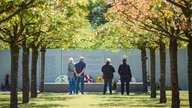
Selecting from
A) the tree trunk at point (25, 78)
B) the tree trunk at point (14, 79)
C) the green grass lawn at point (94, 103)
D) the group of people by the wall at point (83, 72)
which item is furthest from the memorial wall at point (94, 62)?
the tree trunk at point (14, 79)

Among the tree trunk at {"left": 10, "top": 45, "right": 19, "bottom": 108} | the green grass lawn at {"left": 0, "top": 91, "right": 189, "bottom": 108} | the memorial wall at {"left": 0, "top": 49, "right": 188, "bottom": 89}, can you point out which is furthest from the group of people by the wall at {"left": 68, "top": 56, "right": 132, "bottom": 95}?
the tree trunk at {"left": 10, "top": 45, "right": 19, "bottom": 108}

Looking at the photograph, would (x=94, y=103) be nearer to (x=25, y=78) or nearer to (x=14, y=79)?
(x=25, y=78)

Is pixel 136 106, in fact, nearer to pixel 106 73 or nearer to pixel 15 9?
pixel 15 9

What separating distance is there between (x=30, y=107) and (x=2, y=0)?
275 inches

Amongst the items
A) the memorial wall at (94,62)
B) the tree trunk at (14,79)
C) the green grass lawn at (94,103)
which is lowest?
the green grass lawn at (94,103)

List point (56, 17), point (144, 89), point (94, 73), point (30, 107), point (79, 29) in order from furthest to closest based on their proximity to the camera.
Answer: point (94, 73) < point (144, 89) < point (79, 29) < point (30, 107) < point (56, 17)

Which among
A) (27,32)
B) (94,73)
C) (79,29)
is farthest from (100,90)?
(27,32)

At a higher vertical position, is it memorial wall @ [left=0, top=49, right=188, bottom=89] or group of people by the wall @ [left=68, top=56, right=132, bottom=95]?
memorial wall @ [left=0, top=49, right=188, bottom=89]

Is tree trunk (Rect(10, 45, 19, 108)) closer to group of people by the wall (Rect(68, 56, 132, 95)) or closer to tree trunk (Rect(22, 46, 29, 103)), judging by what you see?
tree trunk (Rect(22, 46, 29, 103))

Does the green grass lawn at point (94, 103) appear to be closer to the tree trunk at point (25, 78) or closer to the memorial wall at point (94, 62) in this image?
the tree trunk at point (25, 78)

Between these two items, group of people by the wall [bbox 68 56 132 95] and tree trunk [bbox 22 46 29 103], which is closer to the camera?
tree trunk [bbox 22 46 29 103]

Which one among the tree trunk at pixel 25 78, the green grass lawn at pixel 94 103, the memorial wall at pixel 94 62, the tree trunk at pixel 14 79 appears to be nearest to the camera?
the tree trunk at pixel 14 79

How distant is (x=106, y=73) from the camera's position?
2638 centimetres

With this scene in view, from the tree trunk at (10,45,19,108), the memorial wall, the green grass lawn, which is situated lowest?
the green grass lawn
